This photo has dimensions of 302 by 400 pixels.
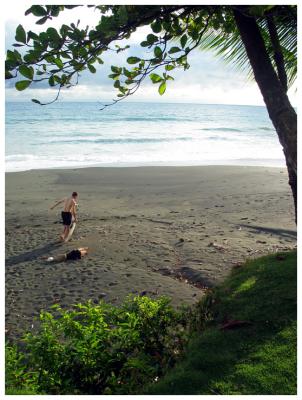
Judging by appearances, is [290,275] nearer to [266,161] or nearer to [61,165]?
[61,165]

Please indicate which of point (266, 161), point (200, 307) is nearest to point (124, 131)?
point (266, 161)

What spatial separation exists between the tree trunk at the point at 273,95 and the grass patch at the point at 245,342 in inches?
55.4

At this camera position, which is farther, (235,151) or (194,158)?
(235,151)

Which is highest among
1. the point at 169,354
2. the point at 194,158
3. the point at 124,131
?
the point at 124,131

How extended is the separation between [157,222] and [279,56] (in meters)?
8.08

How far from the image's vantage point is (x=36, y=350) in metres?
4.45

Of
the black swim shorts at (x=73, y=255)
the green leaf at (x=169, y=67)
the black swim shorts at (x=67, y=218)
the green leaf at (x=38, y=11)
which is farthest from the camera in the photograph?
the black swim shorts at (x=67, y=218)

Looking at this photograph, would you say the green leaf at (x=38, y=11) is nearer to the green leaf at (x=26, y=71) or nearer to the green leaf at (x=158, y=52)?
the green leaf at (x=26, y=71)

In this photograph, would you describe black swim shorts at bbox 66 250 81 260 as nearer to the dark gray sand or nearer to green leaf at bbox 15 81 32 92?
the dark gray sand

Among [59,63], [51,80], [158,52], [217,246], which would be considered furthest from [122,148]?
[59,63]

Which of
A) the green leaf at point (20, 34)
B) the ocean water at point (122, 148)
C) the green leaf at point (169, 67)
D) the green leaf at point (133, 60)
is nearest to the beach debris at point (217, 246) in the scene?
the green leaf at point (169, 67)

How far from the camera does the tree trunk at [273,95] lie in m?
4.03

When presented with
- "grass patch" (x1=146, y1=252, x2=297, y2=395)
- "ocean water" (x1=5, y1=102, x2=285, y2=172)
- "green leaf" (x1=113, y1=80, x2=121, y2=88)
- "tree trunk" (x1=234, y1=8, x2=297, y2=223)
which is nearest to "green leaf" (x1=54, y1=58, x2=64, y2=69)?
"green leaf" (x1=113, y1=80, x2=121, y2=88)

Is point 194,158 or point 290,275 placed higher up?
point 194,158
